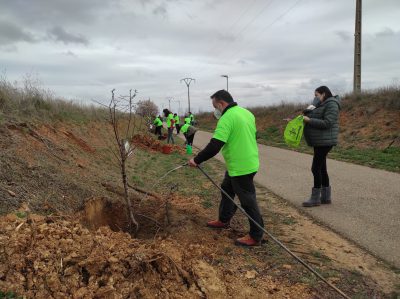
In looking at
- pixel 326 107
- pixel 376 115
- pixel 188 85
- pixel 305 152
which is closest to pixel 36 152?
pixel 326 107

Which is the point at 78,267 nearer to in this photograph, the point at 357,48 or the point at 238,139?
the point at 238,139

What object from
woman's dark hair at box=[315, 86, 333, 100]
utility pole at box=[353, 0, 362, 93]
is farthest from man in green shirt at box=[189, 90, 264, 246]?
utility pole at box=[353, 0, 362, 93]

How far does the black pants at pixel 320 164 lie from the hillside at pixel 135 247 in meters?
0.73

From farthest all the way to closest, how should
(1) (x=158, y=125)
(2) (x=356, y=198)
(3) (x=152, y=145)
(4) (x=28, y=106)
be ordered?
(1) (x=158, y=125) → (3) (x=152, y=145) → (4) (x=28, y=106) → (2) (x=356, y=198)

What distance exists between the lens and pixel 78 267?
133 inches

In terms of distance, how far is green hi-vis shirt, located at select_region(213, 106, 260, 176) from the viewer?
469 cm

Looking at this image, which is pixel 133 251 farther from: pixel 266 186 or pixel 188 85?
pixel 188 85

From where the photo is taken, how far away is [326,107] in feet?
21.5

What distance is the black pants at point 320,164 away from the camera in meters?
6.59

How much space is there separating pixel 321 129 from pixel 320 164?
605mm

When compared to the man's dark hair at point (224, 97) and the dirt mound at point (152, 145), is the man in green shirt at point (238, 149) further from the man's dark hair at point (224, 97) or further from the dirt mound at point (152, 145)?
the dirt mound at point (152, 145)

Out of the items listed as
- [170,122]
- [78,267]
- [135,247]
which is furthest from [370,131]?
[78,267]

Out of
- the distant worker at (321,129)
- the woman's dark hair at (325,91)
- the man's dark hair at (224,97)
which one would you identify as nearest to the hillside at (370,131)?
the distant worker at (321,129)

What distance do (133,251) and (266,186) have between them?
553 cm
